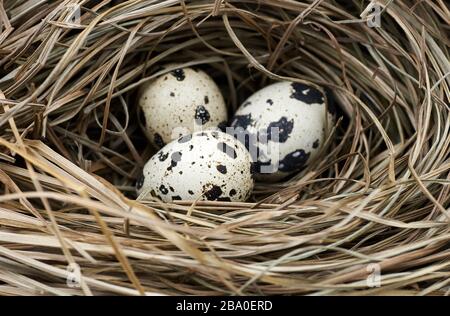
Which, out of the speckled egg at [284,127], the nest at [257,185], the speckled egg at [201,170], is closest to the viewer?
the nest at [257,185]

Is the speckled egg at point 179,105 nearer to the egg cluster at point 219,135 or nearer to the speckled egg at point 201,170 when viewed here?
the egg cluster at point 219,135

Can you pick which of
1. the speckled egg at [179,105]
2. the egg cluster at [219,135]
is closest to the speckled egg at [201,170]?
the egg cluster at [219,135]

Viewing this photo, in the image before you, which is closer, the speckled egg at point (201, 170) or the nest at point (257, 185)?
the nest at point (257, 185)

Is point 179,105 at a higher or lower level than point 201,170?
higher

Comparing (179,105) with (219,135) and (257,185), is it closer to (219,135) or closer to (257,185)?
(219,135)

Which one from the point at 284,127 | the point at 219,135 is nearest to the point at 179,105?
the point at 219,135

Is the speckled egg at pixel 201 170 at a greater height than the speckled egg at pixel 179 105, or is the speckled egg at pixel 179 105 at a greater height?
the speckled egg at pixel 179 105

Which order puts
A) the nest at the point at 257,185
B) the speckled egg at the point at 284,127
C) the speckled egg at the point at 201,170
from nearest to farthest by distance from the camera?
the nest at the point at 257,185, the speckled egg at the point at 201,170, the speckled egg at the point at 284,127
